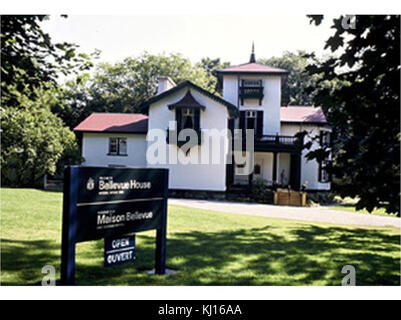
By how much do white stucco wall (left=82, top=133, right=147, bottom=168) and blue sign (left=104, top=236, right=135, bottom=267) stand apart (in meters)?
21.5

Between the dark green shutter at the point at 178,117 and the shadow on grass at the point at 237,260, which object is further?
the dark green shutter at the point at 178,117

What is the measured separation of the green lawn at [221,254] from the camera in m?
5.80

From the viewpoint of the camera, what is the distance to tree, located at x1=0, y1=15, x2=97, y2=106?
700 centimetres

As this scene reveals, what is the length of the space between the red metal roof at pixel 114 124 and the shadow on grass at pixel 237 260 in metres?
18.4

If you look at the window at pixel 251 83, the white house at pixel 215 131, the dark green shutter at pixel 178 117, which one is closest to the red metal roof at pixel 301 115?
the white house at pixel 215 131

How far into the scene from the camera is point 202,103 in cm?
2509

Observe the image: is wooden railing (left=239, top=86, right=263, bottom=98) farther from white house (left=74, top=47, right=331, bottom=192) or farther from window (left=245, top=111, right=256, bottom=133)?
window (left=245, top=111, right=256, bottom=133)

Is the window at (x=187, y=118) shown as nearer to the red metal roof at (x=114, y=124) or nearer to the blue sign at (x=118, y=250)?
the red metal roof at (x=114, y=124)

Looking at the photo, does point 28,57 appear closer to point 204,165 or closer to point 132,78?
point 204,165

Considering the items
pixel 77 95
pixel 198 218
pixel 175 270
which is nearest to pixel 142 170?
pixel 175 270

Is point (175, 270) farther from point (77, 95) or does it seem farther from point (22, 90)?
point (77, 95)

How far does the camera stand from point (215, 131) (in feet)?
81.6

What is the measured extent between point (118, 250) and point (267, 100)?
2405 cm
